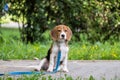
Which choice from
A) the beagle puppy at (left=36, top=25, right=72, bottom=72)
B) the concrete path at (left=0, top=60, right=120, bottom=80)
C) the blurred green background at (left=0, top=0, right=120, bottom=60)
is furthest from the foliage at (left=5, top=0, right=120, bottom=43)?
the beagle puppy at (left=36, top=25, right=72, bottom=72)

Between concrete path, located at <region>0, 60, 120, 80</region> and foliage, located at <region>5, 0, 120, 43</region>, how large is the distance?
4.19m

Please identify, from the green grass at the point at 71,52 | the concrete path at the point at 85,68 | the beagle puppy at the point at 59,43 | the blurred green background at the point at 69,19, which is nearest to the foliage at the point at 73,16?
the blurred green background at the point at 69,19

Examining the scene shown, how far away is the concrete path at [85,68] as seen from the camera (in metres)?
8.43

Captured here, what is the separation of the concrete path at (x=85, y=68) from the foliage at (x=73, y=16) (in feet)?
13.8

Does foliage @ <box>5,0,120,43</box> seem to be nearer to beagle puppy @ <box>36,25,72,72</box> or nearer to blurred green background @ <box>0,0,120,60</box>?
blurred green background @ <box>0,0,120,60</box>

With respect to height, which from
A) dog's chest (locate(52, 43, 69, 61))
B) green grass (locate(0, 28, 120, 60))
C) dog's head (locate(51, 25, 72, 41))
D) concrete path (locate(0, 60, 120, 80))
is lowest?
green grass (locate(0, 28, 120, 60))

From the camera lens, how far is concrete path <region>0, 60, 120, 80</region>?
8426 mm

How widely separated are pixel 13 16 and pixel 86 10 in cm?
224

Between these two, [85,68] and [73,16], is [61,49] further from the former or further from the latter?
[73,16]

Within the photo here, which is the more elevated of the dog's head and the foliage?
the dog's head

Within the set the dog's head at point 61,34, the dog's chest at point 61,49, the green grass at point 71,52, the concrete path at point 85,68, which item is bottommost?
Answer: the green grass at point 71,52

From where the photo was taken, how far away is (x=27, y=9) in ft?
49.3

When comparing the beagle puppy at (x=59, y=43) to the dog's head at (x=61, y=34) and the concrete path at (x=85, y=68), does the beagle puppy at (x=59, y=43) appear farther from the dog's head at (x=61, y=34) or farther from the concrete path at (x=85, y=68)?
the concrete path at (x=85, y=68)

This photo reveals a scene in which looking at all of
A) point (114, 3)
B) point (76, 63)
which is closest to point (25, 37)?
point (114, 3)
